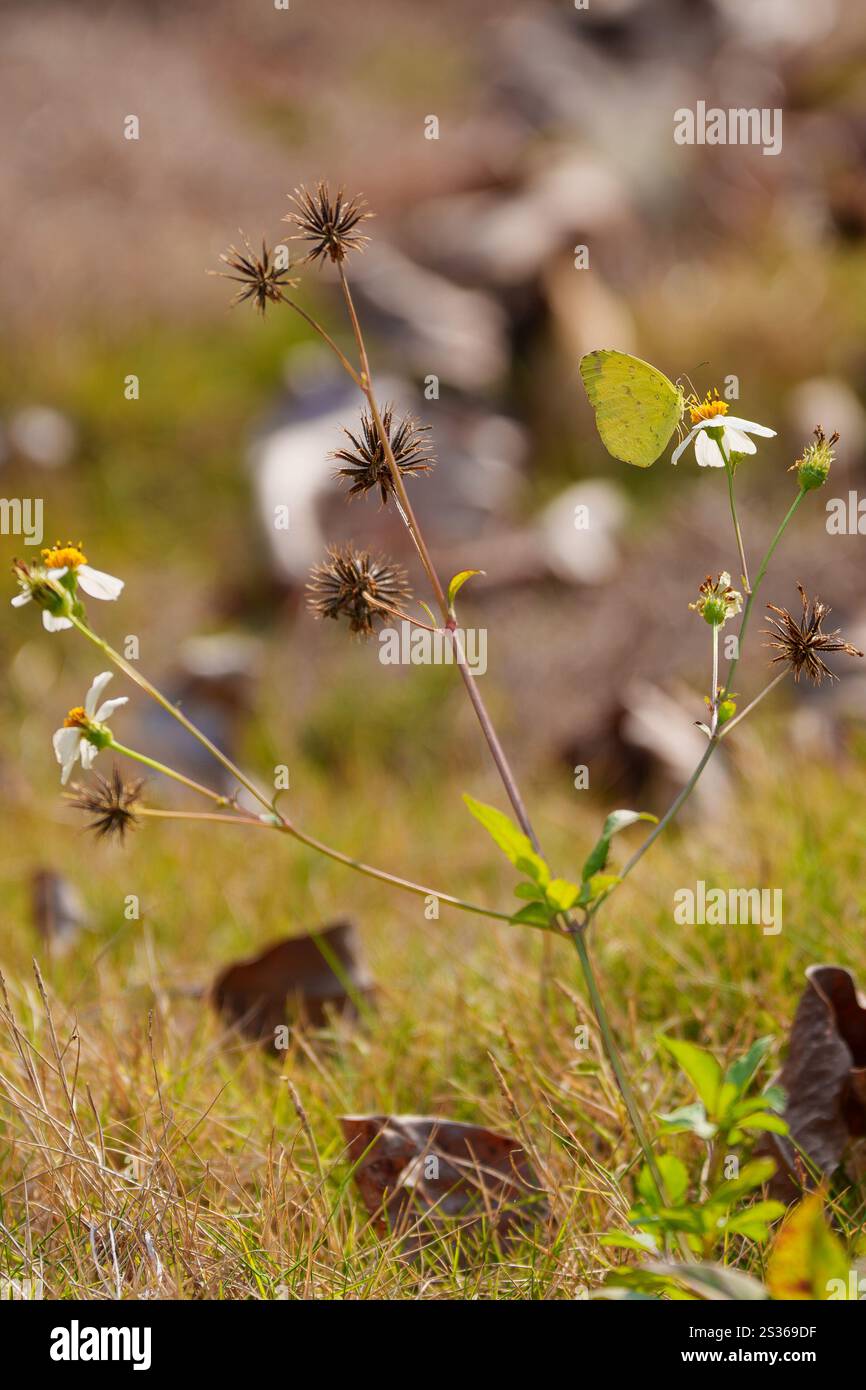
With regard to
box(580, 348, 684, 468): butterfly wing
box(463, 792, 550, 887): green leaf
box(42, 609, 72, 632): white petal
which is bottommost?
box(463, 792, 550, 887): green leaf

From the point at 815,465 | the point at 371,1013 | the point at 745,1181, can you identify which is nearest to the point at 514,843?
the point at 745,1181

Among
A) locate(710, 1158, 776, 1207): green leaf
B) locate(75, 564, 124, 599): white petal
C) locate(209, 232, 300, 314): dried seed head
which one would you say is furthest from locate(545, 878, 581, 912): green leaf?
locate(209, 232, 300, 314): dried seed head

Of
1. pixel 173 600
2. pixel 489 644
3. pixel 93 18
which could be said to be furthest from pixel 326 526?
pixel 93 18

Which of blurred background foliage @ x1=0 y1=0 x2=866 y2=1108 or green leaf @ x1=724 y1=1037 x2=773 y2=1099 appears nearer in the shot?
green leaf @ x1=724 y1=1037 x2=773 y2=1099

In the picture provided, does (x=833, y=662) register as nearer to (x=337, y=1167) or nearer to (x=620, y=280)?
(x=337, y=1167)

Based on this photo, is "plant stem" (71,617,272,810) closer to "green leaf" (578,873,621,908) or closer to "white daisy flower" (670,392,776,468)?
"green leaf" (578,873,621,908)

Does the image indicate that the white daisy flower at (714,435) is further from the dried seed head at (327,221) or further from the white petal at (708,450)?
the dried seed head at (327,221)
